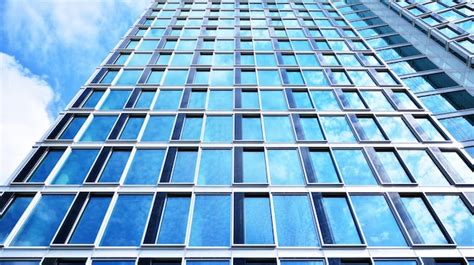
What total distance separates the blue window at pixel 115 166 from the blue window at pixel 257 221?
7.35 metres

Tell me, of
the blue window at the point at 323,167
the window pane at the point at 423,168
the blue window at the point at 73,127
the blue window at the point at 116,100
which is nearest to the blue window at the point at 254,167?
the blue window at the point at 323,167

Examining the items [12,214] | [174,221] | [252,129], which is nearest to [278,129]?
[252,129]

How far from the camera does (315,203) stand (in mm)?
17047

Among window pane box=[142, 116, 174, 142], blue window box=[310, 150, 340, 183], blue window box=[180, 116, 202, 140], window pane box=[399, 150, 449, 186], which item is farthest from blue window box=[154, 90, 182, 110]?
window pane box=[399, 150, 449, 186]

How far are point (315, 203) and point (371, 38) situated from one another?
3039 cm

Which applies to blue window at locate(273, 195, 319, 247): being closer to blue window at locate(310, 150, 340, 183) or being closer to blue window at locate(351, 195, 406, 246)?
blue window at locate(310, 150, 340, 183)

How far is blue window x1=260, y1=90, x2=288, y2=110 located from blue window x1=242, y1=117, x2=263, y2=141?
1732 millimetres

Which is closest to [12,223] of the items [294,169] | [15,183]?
[15,183]

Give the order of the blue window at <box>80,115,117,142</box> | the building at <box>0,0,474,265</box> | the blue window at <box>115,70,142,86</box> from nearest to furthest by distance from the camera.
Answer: the building at <box>0,0,474,265</box>
the blue window at <box>80,115,117,142</box>
the blue window at <box>115,70,142,86</box>

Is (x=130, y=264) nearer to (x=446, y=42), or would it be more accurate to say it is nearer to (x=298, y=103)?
(x=298, y=103)

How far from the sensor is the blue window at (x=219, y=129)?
21.6 meters

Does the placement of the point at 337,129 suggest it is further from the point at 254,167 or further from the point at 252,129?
the point at 254,167

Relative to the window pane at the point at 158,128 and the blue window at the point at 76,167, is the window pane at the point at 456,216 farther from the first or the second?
the blue window at the point at 76,167

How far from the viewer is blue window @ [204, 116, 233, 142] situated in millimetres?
21562
